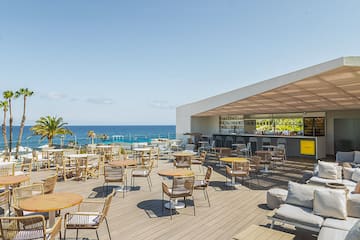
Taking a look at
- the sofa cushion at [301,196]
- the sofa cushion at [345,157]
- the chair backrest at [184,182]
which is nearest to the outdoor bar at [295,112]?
the sofa cushion at [345,157]

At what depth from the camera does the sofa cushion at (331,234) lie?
2913mm

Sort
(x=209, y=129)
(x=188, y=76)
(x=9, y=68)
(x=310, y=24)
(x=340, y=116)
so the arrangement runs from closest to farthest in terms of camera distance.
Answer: (x=310, y=24), (x=340, y=116), (x=9, y=68), (x=209, y=129), (x=188, y=76)

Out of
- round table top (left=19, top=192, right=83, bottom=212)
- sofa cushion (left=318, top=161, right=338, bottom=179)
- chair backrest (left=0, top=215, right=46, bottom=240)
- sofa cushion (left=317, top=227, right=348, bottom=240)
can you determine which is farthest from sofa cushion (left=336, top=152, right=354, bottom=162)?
chair backrest (left=0, top=215, right=46, bottom=240)

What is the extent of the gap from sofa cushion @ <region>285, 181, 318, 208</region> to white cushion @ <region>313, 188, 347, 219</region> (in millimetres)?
246

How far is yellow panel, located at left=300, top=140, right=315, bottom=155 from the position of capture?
41.4ft

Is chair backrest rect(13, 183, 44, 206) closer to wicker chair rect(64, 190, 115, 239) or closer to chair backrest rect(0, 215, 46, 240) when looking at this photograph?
chair backrest rect(0, 215, 46, 240)

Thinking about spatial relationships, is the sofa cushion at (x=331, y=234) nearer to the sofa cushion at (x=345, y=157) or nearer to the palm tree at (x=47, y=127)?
the sofa cushion at (x=345, y=157)

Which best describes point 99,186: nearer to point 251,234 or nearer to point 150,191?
point 150,191

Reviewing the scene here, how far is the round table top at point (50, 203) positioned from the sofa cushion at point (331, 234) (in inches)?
133

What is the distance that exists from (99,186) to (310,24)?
10.4 m

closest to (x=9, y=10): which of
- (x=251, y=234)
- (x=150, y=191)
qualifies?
(x=150, y=191)

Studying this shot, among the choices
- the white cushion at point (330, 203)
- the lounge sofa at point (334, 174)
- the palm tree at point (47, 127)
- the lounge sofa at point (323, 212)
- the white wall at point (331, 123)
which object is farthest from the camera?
the palm tree at point (47, 127)

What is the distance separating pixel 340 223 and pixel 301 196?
788mm

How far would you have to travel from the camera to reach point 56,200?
3.53m
